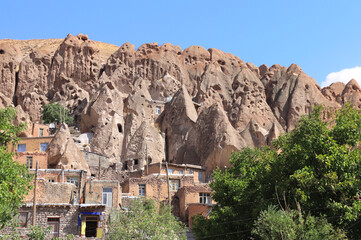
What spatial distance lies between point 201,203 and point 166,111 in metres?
33.5

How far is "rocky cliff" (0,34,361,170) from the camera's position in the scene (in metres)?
73.6

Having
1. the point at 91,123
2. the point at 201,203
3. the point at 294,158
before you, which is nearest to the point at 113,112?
the point at 91,123

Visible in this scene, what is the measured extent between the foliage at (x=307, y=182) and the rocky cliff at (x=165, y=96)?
1184 inches

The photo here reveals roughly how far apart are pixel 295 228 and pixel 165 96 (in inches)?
2563

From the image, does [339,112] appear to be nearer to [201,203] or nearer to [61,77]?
[201,203]

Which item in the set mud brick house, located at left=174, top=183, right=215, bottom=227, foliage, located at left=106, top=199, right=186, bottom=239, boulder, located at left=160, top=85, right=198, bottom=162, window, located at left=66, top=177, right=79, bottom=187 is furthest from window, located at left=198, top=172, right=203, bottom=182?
foliage, located at left=106, top=199, right=186, bottom=239

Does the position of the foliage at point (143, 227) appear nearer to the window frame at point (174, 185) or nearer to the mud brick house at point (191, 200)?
the mud brick house at point (191, 200)

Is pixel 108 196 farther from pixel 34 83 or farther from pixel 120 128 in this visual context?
pixel 34 83

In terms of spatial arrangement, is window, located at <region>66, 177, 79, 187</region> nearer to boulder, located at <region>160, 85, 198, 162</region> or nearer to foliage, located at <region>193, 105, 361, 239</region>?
foliage, located at <region>193, 105, 361, 239</region>

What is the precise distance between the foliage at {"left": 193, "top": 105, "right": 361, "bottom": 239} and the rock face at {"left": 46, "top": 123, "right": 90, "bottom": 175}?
22512mm

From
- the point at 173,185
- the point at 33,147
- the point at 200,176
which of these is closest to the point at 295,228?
the point at 173,185

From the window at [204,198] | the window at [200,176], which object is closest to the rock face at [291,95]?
the window at [200,176]

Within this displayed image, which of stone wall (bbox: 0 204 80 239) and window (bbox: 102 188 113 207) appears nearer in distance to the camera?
stone wall (bbox: 0 204 80 239)

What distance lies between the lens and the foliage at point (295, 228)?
2912 cm
